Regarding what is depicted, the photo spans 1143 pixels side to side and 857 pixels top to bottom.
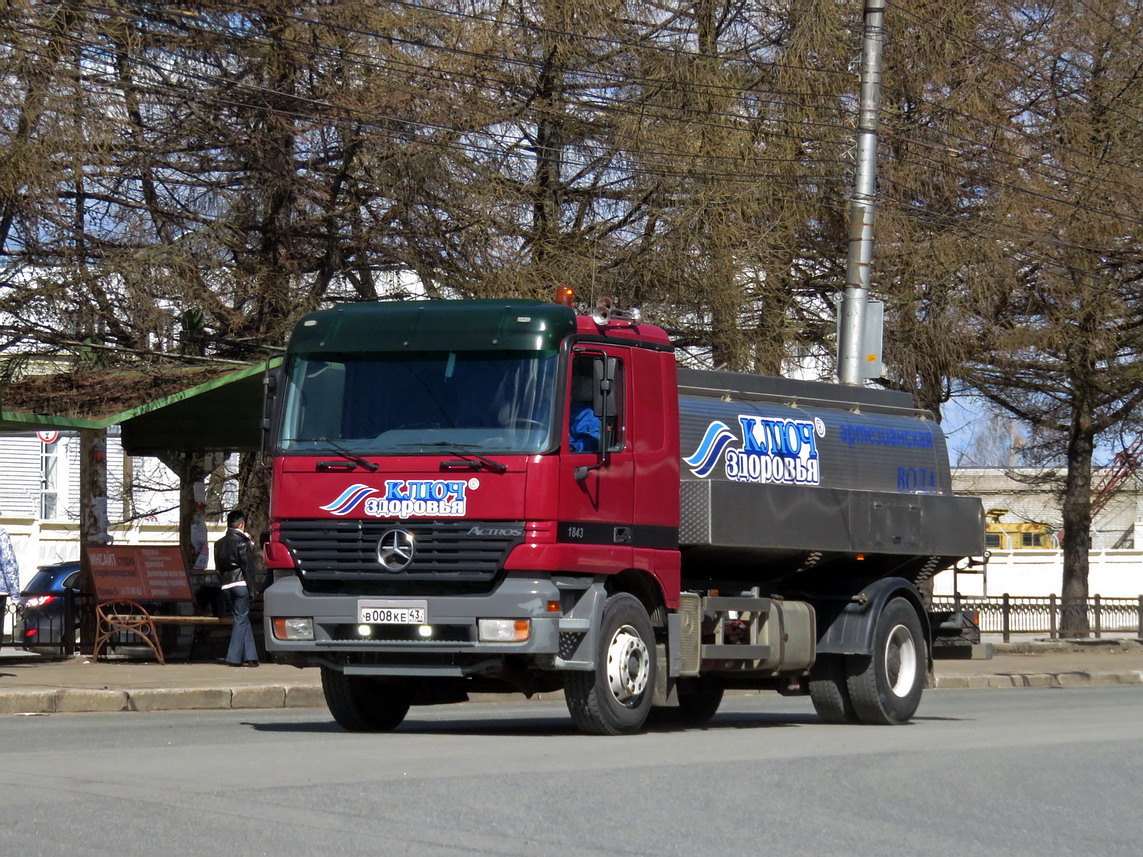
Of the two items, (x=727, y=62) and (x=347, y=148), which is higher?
(x=727, y=62)

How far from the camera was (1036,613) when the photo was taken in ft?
117

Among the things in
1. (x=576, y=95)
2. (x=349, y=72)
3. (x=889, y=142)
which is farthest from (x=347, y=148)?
(x=889, y=142)

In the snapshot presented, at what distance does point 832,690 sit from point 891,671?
55cm

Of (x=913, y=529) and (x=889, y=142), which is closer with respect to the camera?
(x=913, y=529)

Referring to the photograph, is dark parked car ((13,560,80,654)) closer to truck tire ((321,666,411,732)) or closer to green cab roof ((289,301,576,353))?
truck tire ((321,666,411,732))

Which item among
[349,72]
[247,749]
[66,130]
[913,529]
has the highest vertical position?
[349,72]

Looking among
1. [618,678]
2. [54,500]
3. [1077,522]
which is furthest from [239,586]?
[54,500]

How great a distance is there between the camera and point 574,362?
39.8ft

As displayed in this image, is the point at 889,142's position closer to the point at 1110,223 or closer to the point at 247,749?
the point at 1110,223

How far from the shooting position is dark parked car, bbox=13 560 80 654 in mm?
21358

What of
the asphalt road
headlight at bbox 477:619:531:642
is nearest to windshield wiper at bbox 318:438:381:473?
headlight at bbox 477:619:531:642

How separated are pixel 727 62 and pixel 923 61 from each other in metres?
3.07

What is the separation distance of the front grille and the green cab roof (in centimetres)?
126

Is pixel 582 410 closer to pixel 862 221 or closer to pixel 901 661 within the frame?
pixel 901 661
